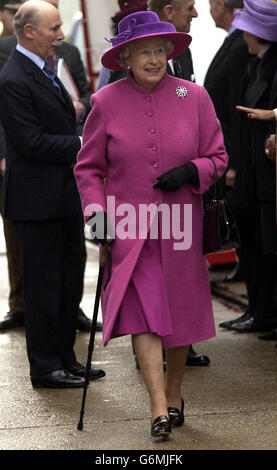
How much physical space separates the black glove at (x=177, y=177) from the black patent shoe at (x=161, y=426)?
42.4 inches

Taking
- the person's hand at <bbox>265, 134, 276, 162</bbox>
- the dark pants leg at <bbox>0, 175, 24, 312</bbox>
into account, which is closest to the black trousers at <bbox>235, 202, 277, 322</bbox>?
the person's hand at <bbox>265, 134, 276, 162</bbox>

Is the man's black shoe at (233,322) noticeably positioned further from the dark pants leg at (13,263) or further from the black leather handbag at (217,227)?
the black leather handbag at (217,227)

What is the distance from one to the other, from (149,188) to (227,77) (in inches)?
106

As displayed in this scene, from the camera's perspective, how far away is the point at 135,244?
5340 mm

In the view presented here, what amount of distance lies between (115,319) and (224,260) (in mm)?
5228

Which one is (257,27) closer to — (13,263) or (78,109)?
(78,109)

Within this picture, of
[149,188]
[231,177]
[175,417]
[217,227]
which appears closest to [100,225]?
[149,188]

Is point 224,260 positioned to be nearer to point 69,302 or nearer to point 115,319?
point 69,302

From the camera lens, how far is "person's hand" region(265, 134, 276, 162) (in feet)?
22.5

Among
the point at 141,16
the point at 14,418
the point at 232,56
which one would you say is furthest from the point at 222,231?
the point at 232,56

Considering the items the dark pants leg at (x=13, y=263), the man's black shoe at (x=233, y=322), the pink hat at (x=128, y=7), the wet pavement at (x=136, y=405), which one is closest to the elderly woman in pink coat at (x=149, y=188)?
the wet pavement at (x=136, y=405)

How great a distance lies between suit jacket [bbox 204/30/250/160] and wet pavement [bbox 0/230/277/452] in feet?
5.01

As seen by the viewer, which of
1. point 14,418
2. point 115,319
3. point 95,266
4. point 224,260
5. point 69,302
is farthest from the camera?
point 95,266

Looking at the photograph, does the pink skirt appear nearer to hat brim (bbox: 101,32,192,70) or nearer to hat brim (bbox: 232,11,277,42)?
hat brim (bbox: 101,32,192,70)
